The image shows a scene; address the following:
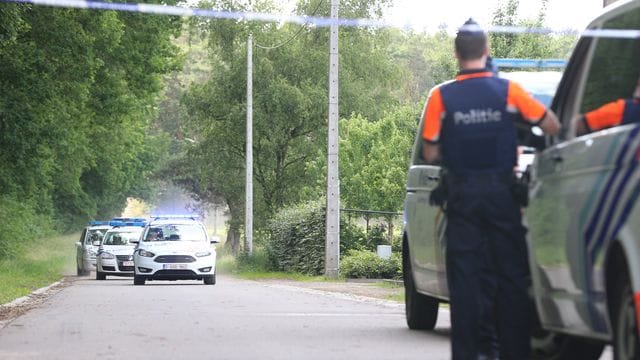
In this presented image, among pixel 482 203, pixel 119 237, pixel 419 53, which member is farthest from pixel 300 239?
pixel 419 53

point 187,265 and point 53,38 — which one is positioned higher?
point 53,38

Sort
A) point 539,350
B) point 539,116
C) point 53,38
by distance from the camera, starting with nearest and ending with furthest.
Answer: point 539,116 < point 539,350 < point 53,38

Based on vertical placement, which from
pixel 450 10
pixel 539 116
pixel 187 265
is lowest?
pixel 187 265

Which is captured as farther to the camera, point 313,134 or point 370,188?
point 313,134

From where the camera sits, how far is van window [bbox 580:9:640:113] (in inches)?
301

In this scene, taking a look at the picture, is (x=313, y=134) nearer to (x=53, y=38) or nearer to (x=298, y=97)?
(x=298, y=97)

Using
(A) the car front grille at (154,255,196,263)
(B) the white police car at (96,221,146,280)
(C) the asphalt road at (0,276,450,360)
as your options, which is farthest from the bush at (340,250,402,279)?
(C) the asphalt road at (0,276,450,360)

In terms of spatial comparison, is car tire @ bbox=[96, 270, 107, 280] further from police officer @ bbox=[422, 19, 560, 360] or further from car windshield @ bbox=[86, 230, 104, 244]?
police officer @ bbox=[422, 19, 560, 360]

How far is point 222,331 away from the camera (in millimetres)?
14023

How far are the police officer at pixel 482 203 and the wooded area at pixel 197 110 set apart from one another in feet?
58.0

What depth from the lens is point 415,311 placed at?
13.5m

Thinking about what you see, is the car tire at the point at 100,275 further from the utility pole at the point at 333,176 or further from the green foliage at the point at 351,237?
the utility pole at the point at 333,176

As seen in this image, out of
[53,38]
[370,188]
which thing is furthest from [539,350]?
[370,188]

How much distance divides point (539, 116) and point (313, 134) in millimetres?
59044
